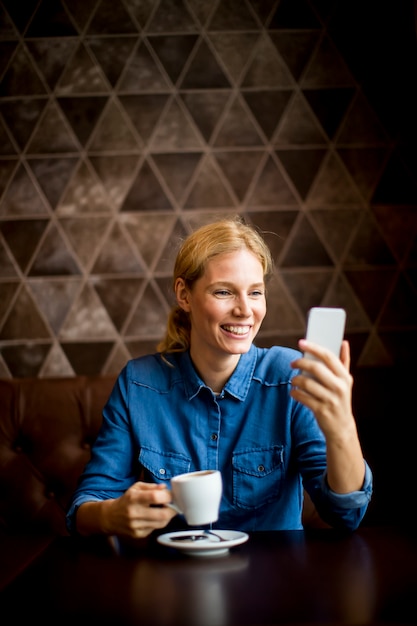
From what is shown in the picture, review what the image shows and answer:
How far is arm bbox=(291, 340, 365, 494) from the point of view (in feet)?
3.62

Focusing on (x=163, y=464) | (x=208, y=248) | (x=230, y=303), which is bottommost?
(x=163, y=464)

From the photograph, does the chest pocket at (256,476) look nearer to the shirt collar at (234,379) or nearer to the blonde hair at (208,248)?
the shirt collar at (234,379)

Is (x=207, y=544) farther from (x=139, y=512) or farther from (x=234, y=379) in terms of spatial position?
(x=234, y=379)

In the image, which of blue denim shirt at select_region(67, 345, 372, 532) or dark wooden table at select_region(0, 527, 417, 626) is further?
blue denim shirt at select_region(67, 345, 372, 532)

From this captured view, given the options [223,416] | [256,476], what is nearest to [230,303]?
[223,416]

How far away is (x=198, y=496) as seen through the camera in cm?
105

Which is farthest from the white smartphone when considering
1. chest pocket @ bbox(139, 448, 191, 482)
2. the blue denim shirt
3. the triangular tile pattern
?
the triangular tile pattern

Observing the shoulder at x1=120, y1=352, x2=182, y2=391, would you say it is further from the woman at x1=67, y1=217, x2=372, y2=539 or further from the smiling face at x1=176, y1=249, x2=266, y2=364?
the smiling face at x1=176, y1=249, x2=266, y2=364

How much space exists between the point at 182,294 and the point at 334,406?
0.59 m

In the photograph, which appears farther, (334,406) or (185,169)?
(185,169)

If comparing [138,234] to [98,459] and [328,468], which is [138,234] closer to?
[98,459]

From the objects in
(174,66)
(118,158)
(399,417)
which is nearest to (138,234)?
(118,158)

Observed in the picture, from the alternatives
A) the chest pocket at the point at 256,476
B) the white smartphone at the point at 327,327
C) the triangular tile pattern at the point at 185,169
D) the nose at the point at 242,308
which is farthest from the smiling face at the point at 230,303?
the triangular tile pattern at the point at 185,169

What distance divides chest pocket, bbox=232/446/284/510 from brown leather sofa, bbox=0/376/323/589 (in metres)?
0.60
